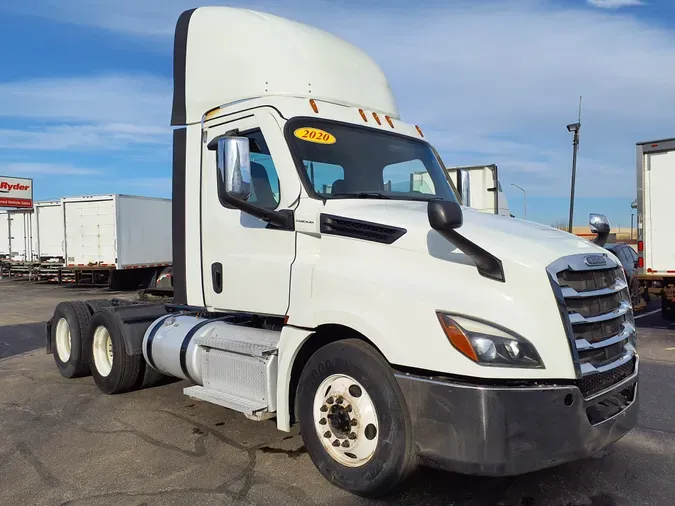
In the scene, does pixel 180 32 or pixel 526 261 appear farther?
pixel 180 32

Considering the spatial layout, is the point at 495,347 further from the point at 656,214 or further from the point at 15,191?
the point at 15,191

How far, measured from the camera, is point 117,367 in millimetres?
6273

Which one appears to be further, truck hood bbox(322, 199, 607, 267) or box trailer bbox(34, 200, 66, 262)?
box trailer bbox(34, 200, 66, 262)

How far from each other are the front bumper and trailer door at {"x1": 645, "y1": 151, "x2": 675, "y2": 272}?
28.7 ft

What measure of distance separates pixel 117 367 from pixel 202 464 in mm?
2333

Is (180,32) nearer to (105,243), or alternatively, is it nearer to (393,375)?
(393,375)

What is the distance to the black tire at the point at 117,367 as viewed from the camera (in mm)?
6250

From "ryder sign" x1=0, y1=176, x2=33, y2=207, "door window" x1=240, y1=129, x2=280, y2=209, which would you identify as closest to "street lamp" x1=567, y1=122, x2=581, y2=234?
"door window" x1=240, y1=129, x2=280, y2=209

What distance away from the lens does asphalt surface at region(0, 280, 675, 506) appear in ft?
12.6

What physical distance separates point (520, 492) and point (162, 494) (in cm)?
242

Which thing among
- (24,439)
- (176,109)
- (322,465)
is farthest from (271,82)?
(24,439)

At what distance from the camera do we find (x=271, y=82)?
190 inches

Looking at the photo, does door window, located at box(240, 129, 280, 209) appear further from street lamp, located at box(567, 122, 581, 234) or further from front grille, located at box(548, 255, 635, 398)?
street lamp, located at box(567, 122, 581, 234)

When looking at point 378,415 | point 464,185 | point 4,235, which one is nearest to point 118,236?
point 4,235
